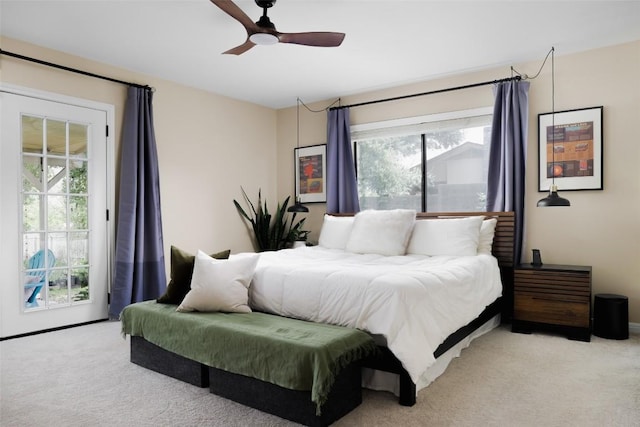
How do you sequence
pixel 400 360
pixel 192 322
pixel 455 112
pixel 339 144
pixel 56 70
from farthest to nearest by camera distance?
pixel 339 144, pixel 455 112, pixel 56 70, pixel 192 322, pixel 400 360

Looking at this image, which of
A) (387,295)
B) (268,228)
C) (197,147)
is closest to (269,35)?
(387,295)

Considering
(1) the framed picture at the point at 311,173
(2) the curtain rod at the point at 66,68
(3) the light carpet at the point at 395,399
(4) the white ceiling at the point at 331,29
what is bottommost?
(3) the light carpet at the point at 395,399

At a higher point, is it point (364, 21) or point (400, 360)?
point (364, 21)

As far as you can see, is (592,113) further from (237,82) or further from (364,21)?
(237,82)

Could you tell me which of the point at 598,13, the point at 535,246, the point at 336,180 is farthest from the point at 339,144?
the point at 598,13

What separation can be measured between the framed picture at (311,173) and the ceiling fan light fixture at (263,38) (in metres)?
2.89

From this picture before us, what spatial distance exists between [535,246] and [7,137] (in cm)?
506

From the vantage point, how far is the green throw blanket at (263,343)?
214 cm

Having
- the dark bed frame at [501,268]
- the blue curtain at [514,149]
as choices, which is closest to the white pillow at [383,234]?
the dark bed frame at [501,268]

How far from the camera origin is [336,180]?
573cm

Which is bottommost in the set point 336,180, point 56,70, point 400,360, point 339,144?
point 400,360

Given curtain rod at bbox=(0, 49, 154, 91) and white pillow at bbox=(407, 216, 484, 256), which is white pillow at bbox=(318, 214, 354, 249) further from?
curtain rod at bbox=(0, 49, 154, 91)

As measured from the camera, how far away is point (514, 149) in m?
4.41

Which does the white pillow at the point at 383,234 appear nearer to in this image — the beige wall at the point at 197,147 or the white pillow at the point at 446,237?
the white pillow at the point at 446,237
